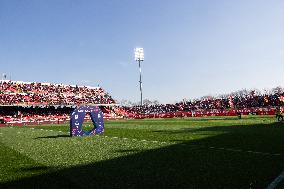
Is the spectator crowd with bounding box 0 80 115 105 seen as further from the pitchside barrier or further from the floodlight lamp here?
the pitchside barrier

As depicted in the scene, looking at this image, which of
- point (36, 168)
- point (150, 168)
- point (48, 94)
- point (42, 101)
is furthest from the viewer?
point (48, 94)

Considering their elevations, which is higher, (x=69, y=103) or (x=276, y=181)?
(x=69, y=103)

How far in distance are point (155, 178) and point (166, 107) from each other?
82.7 metres

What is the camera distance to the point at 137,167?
9.48 metres

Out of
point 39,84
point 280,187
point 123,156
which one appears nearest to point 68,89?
point 39,84

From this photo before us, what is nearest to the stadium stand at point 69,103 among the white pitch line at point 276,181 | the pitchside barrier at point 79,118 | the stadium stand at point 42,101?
the stadium stand at point 42,101

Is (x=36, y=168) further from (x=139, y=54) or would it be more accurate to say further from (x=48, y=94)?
(x=139, y=54)

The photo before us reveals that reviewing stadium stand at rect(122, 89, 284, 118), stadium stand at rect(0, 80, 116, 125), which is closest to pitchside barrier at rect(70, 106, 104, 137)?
stadium stand at rect(122, 89, 284, 118)

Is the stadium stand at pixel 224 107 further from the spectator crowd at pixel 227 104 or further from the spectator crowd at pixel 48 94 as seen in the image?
the spectator crowd at pixel 48 94

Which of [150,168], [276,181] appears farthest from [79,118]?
[276,181]

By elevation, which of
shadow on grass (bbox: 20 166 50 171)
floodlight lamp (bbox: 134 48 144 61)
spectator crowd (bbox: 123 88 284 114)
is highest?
floodlight lamp (bbox: 134 48 144 61)

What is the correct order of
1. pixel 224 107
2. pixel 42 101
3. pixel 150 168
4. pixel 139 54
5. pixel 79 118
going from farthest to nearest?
pixel 139 54 → pixel 224 107 → pixel 42 101 → pixel 79 118 → pixel 150 168

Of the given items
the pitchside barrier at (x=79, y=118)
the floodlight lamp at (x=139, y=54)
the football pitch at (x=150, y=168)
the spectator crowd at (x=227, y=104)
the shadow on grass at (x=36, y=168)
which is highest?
the floodlight lamp at (x=139, y=54)

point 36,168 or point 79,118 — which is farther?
point 79,118
